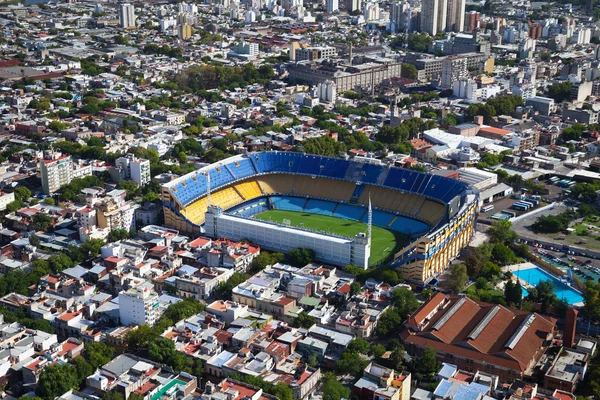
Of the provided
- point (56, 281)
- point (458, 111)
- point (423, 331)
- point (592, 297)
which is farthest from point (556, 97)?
point (56, 281)

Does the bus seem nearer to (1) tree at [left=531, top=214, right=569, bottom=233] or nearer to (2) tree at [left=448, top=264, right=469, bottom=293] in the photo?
(1) tree at [left=531, top=214, right=569, bottom=233]

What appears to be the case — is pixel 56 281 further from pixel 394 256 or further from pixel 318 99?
pixel 318 99

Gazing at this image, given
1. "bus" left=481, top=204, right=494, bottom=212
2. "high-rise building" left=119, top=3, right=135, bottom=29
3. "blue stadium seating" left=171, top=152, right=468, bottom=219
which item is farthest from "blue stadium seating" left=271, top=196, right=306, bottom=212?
"high-rise building" left=119, top=3, right=135, bottom=29

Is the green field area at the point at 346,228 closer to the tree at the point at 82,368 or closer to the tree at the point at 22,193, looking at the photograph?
the tree at the point at 22,193

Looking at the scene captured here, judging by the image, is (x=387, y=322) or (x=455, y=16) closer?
(x=387, y=322)

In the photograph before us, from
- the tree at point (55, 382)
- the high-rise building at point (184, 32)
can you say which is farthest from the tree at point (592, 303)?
the high-rise building at point (184, 32)

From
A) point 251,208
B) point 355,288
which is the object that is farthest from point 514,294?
point 251,208

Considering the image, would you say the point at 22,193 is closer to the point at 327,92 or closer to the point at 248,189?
the point at 248,189
